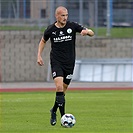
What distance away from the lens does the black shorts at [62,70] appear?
11859 millimetres

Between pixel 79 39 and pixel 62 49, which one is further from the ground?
pixel 62 49

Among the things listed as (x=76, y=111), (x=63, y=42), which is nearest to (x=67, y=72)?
(x=63, y=42)

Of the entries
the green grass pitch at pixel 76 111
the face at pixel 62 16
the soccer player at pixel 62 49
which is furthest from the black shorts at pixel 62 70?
the green grass pitch at pixel 76 111

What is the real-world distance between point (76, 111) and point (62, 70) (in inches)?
124

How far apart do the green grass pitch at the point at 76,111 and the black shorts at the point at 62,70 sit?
3.00 ft

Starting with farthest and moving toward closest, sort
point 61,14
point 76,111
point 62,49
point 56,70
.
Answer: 1. point 76,111
2. point 62,49
3. point 56,70
4. point 61,14

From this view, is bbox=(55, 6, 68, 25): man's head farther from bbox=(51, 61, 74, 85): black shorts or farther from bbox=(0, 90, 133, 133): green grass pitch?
bbox=(0, 90, 133, 133): green grass pitch

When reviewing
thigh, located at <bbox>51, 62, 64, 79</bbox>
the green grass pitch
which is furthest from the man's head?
the green grass pitch

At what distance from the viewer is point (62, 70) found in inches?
471

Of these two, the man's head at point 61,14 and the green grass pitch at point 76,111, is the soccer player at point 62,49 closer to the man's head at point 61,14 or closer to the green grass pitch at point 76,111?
the man's head at point 61,14

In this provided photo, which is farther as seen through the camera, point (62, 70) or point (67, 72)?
point (67, 72)

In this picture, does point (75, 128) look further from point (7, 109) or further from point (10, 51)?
point (10, 51)

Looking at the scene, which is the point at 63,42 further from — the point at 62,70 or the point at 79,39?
the point at 79,39

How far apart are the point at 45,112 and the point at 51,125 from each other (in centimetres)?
278
